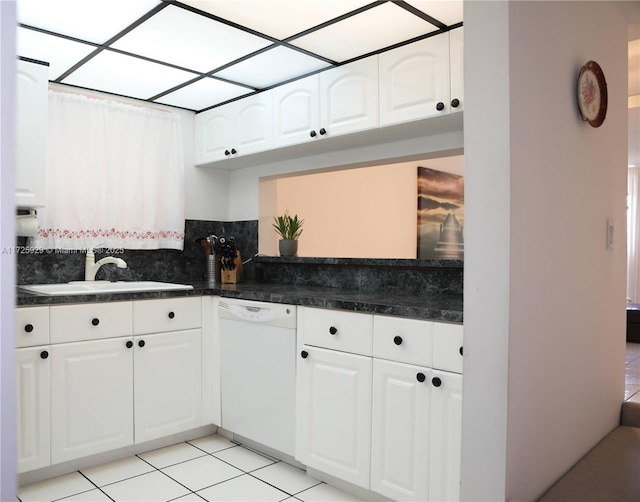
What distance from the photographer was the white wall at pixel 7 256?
0.60 meters

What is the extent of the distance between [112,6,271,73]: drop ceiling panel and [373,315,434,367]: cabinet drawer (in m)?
1.50

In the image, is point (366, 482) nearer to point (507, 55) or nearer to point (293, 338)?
point (293, 338)

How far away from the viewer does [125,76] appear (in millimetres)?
3051

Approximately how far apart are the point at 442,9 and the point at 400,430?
1.78 meters

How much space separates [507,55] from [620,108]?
1092mm

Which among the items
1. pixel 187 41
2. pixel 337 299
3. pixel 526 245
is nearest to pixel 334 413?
pixel 337 299

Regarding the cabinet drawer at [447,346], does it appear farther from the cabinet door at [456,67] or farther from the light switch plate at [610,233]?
the cabinet door at [456,67]

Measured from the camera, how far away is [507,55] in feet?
4.37

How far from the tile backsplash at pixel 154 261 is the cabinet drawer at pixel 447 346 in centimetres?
198

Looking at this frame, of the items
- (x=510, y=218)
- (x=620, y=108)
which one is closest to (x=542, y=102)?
(x=510, y=218)

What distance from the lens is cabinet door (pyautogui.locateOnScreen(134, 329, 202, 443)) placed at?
9.43 feet

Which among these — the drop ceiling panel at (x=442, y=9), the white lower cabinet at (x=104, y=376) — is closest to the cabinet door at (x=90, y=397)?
the white lower cabinet at (x=104, y=376)

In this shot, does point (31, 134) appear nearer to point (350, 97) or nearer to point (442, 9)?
point (350, 97)

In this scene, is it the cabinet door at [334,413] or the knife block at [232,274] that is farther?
the knife block at [232,274]
